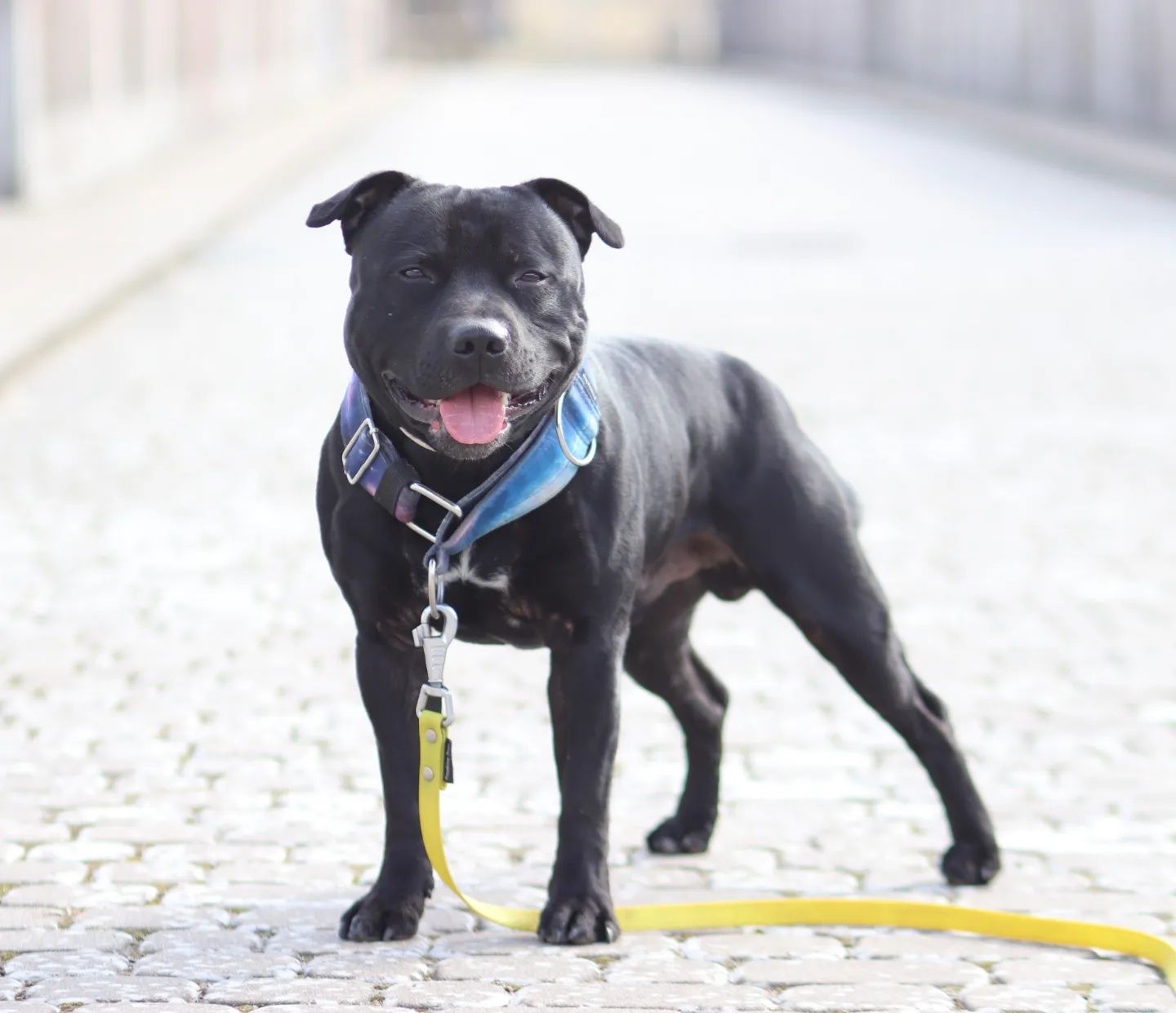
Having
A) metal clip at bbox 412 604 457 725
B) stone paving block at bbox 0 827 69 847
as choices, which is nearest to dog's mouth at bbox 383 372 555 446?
metal clip at bbox 412 604 457 725

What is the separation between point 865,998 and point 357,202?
172cm

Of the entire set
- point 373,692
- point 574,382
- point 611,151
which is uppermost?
point 574,382

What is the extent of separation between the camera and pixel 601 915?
4.36 metres

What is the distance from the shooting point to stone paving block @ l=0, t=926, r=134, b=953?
4.34 metres

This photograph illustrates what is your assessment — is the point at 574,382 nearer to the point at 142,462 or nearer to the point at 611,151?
the point at 142,462

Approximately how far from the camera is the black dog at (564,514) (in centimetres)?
403

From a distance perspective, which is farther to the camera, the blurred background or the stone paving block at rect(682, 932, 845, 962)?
the blurred background

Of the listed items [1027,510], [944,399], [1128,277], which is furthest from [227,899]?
[1128,277]

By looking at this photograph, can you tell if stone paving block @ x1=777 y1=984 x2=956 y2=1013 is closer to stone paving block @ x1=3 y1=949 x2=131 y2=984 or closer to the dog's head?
the dog's head

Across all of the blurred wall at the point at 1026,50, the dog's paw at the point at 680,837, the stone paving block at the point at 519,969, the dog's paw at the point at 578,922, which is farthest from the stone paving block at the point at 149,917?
the blurred wall at the point at 1026,50

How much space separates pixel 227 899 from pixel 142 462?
5860 mm

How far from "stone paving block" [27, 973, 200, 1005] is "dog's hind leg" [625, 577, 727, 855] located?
142cm

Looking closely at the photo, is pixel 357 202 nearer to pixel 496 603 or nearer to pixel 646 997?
pixel 496 603

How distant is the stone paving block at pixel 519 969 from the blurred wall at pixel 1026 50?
27.3 m
